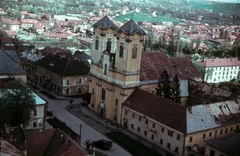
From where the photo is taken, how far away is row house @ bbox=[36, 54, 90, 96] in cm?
6206

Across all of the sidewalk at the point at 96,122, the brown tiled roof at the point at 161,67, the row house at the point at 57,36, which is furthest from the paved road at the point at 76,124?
the row house at the point at 57,36

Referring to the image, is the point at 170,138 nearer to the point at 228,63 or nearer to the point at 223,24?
the point at 228,63

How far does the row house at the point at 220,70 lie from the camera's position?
257ft

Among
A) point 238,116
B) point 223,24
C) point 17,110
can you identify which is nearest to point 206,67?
point 238,116

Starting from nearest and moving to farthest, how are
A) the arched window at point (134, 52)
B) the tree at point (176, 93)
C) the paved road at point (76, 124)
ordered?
the paved road at point (76, 124) < the arched window at point (134, 52) < the tree at point (176, 93)

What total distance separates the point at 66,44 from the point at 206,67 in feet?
177

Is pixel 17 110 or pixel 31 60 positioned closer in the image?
pixel 17 110

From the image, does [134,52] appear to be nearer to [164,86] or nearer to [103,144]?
[164,86]

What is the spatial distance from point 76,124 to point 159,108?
12.3 m

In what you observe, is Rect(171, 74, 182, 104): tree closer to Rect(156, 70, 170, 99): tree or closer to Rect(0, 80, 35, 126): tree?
Rect(156, 70, 170, 99): tree

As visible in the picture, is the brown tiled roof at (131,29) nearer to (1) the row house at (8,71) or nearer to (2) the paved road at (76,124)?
(2) the paved road at (76,124)

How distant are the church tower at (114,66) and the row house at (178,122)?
2.49 metres

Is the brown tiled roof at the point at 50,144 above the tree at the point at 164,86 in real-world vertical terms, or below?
below

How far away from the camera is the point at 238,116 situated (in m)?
46.0
